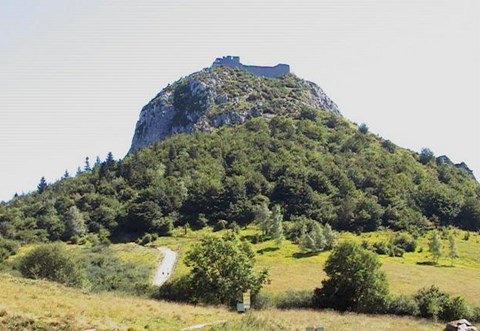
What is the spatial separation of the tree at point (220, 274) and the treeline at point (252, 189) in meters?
72.3

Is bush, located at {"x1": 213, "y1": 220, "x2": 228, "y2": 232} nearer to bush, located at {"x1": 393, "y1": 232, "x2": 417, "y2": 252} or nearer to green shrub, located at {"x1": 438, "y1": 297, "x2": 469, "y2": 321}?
bush, located at {"x1": 393, "y1": 232, "x2": 417, "y2": 252}

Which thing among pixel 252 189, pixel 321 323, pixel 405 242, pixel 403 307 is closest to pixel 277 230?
pixel 405 242

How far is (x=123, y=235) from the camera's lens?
422 ft

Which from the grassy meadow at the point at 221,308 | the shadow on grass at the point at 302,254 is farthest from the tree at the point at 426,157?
the shadow on grass at the point at 302,254

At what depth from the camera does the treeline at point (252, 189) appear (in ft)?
433

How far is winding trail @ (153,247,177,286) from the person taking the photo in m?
81.2

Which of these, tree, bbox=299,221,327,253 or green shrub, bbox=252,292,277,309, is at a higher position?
tree, bbox=299,221,327,253

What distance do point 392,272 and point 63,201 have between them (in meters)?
98.9

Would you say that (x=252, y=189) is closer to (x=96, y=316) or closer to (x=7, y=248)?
(x=7, y=248)

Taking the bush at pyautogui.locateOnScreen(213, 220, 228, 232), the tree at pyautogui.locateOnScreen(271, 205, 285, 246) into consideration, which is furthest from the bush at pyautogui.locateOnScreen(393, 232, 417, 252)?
the bush at pyautogui.locateOnScreen(213, 220, 228, 232)

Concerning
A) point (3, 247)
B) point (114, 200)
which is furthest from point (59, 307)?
point (114, 200)

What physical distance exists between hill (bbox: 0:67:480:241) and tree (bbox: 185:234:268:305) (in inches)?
2849

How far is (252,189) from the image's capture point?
492 feet

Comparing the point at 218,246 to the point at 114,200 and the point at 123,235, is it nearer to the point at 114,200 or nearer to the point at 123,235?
the point at 123,235
